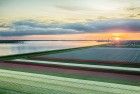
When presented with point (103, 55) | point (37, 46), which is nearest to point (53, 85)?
point (103, 55)

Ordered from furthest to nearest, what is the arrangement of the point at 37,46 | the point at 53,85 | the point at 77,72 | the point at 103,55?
the point at 37,46
the point at 103,55
the point at 77,72
the point at 53,85

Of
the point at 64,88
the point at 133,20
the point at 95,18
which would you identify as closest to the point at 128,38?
the point at 133,20

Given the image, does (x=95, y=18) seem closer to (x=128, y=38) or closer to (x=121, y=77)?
(x=128, y=38)

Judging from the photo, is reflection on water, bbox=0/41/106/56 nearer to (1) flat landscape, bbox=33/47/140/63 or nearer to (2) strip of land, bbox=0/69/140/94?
(1) flat landscape, bbox=33/47/140/63

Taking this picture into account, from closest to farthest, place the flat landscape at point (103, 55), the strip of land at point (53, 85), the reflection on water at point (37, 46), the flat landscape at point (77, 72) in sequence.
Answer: the strip of land at point (53, 85) → the flat landscape at point (77, 72) → the flat landscape at point (103, 55) → the reflection on water at point (37, 46)

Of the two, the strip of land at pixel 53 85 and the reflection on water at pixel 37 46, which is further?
the reflection on water at pixel 37 46

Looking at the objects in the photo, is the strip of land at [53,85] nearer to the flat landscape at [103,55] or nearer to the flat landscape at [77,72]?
the flat landscape at [77,72]

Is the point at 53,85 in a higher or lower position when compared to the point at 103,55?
lower

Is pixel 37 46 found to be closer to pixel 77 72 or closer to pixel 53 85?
pixel 77 72

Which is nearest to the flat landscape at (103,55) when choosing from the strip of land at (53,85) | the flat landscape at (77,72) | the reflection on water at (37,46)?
the flat landscape at (77,72)
